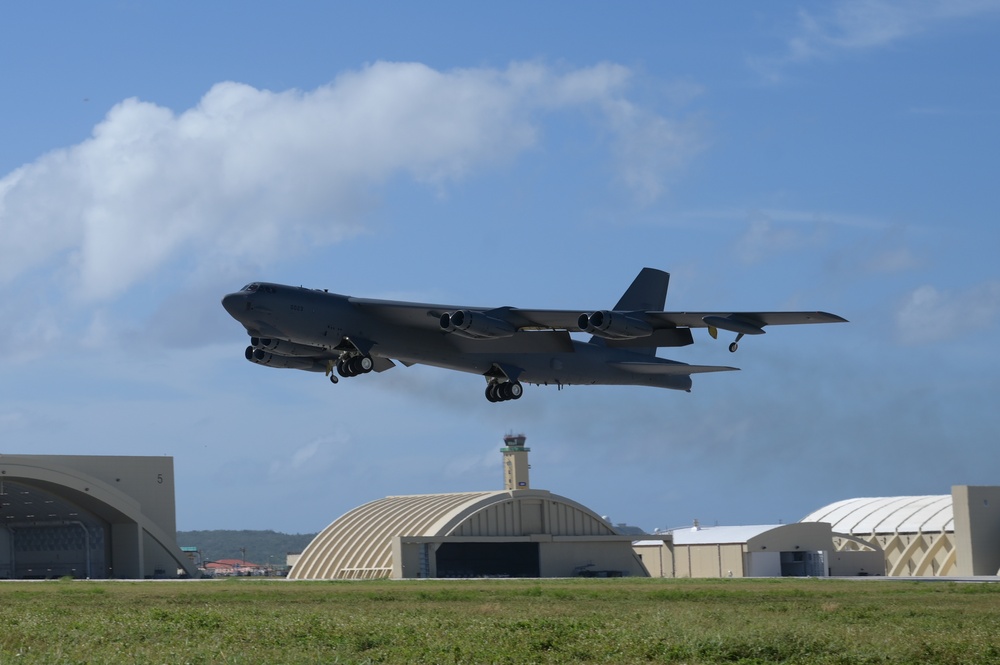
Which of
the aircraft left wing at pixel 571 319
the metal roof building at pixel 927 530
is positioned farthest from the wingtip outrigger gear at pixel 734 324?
the metal roof building at pixel 927 530

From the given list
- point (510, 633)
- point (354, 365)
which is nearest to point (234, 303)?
point (354, 365)

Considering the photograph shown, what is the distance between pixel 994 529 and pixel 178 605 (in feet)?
180

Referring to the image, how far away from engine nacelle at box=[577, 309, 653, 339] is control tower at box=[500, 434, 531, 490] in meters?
70.9

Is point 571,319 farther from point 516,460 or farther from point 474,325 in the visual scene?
point 516,460

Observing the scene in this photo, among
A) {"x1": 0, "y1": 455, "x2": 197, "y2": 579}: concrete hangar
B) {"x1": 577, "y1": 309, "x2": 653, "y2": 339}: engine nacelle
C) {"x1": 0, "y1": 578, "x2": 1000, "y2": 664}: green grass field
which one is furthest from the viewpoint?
{"x1": 0, "y1": 455, "x2": 197, "y2": 579}: concrete hangar

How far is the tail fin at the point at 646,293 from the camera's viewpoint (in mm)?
44938

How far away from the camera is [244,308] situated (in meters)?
34.4

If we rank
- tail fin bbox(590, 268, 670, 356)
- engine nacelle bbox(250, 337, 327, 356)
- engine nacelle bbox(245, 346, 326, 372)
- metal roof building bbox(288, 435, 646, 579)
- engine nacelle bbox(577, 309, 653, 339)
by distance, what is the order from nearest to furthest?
engine nacelle bbox(577, 309, 653, 339) < engine nacelle bbox(250, 337, 327, 356) < engine nacelle bbox(245, 346, 326, 372) < tail fin bbox(590, 268, 670, 356) < metal roof building bbox(288, 435, 646, 579)

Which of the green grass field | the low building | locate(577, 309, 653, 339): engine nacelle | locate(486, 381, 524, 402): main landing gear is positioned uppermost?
locate(577, 309, 653, 339): engine nacelle

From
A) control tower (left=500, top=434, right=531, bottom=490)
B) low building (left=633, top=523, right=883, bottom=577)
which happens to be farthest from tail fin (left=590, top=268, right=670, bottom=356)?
control tower (left=500, top=434, right=531, bottom=490)

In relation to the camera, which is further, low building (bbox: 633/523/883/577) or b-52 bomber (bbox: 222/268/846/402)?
low building (bbox: 633/523/883/577)

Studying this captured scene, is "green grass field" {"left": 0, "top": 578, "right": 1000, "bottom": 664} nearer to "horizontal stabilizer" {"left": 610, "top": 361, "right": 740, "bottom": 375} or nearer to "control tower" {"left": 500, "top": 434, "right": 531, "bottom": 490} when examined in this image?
"horizontal stabilizer" {"left": 610, "top": 361, "right": 740, "bottom": 375}

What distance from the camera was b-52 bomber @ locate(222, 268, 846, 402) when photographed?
34719 millimetres

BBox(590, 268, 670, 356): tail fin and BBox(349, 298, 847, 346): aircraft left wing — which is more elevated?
BBox(590, 268, 670, 356): tail fin
